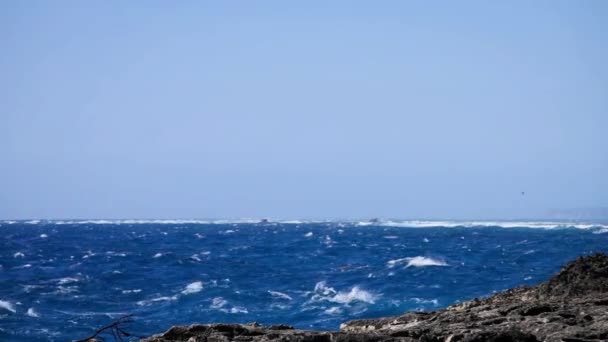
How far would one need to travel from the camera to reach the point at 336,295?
92.8ft

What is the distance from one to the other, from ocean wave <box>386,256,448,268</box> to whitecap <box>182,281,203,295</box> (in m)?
10.3

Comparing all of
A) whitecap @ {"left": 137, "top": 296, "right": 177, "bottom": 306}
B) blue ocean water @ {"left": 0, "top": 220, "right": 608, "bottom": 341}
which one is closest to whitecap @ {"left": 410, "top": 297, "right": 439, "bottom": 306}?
blue ocean water @ {"left": 0, "top": 220, "right": 608, "bottom": 341}

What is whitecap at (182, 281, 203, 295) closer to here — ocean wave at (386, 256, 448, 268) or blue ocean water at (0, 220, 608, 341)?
blue ocean water at (0, 220, 608, 341)

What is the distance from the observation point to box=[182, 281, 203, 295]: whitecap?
30353mm

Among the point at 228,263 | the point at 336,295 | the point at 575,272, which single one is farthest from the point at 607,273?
the point at 228,263

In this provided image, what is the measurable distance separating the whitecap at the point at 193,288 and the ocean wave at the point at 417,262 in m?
10.3

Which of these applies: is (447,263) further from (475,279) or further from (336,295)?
(336,295)

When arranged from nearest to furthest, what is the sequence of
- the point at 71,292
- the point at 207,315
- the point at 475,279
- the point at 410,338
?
1. the point at 410,338
2. the point at 207,315
3. the point at 71,292
4. the point at 475,279

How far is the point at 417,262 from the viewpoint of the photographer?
39.6 meters

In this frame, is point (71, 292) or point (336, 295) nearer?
point (336, 295)

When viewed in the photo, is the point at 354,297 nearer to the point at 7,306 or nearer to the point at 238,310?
the point at 238,310

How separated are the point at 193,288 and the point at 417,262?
41.0 feet

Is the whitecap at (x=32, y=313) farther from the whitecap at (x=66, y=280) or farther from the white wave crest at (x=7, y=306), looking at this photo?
the whitecap at (x=66, y=280)

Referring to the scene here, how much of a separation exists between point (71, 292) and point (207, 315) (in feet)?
26.9
